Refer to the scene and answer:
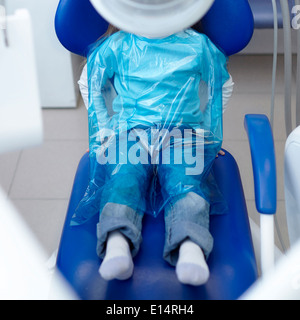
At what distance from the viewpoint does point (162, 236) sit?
3.21 feet

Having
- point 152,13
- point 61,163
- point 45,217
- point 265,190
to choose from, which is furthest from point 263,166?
point 61,163

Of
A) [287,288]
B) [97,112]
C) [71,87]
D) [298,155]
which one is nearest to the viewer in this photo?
[287,288]

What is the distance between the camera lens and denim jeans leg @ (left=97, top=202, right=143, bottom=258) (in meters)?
0.92

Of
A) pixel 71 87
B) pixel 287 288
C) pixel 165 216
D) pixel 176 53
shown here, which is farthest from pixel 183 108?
pixel 71 87

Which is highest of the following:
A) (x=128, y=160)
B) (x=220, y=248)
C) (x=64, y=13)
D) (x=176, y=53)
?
(x=64, y=13)

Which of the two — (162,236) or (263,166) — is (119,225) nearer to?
(162,236)

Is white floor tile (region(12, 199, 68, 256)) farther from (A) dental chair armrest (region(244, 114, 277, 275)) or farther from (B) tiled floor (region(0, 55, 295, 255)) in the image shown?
(A) dental chair armrest (region(244, 114, 277, 275))

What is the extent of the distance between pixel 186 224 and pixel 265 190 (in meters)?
0.17

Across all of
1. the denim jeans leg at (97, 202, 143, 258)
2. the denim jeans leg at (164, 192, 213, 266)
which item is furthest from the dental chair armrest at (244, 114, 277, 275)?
the denim jeans leg at (97, 202, 143, 258)

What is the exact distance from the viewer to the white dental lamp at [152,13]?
1.54 ft

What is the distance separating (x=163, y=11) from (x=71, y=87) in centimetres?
145

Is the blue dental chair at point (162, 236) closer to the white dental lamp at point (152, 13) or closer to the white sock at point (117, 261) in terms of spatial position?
the white sock at point (117, 261)

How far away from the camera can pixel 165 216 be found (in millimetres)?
998

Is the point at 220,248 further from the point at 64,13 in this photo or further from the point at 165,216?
the point at 64,13
